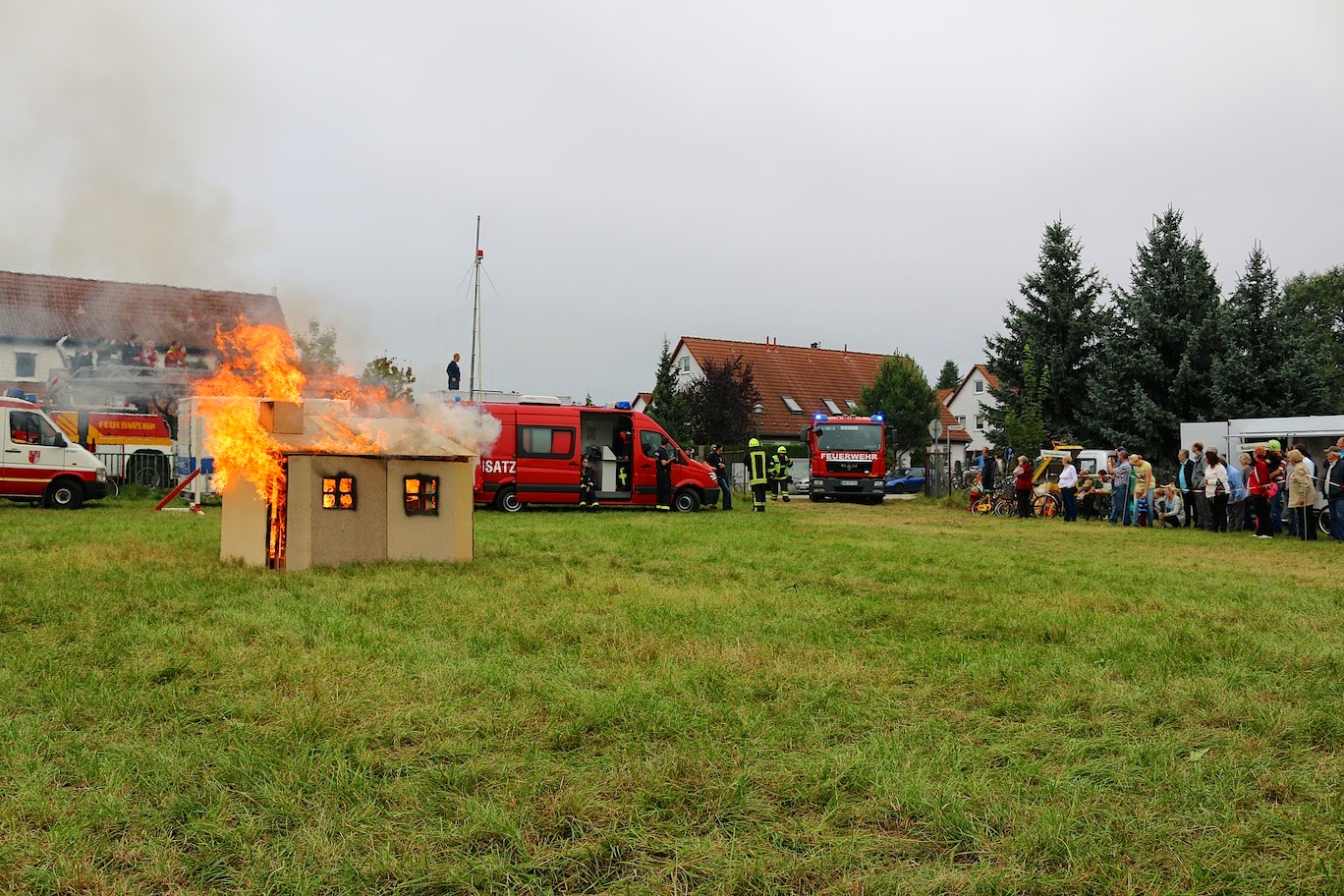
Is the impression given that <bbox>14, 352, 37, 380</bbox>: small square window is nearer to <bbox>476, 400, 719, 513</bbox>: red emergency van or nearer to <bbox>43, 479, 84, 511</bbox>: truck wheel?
<bbox>43, 479, 84, 511</bbox>: truck wheel

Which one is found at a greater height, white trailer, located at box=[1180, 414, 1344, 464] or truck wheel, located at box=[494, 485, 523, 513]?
white trailer, located at box=[1180, 414, 1344, 464]

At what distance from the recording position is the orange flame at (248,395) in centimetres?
1005

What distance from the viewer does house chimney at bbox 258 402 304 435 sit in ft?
32.7

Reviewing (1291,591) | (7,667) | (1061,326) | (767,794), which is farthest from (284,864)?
(1061,326)

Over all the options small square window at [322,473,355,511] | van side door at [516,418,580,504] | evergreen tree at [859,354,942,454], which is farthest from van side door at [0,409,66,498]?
evergreen tree at [859,354,942,454]

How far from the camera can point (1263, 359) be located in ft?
98.6

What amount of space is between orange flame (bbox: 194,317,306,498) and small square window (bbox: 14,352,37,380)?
712cm

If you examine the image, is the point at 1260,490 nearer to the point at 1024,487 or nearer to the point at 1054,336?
the point at 1024,487

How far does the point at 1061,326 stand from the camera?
1412 inches

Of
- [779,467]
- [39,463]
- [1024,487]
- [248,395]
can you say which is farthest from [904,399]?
[248,395]

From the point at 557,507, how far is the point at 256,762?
19.9 metres

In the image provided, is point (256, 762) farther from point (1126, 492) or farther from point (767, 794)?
point (1126, 492)

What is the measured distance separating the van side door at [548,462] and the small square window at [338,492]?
1146 centimetres

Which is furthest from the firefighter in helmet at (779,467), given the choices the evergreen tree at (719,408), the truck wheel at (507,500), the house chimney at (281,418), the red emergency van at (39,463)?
the house chimney at (281,418)
